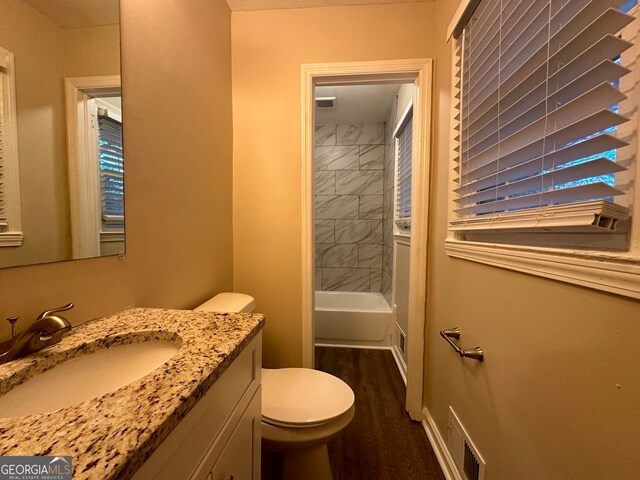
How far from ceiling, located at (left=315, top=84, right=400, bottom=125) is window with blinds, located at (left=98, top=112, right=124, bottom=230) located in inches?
76.4

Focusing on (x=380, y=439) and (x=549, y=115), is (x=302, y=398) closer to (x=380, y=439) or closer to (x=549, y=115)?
(x=380, y=439)

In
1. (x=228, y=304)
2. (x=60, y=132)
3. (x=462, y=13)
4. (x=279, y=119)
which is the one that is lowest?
(x=228, y=304)

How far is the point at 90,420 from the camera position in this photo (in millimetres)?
360

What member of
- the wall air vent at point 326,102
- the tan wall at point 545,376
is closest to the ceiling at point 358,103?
the wall air vent at point 326,102

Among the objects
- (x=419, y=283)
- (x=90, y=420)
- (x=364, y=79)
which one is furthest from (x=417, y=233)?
(x=90, y=420)

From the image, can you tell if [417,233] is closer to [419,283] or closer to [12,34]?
[419,283]

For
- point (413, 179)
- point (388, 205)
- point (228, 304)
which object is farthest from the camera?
point (388, 205)

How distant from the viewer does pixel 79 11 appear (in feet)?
2.27

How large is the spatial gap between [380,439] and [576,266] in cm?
140

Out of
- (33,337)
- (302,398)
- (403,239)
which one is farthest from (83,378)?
(403,239)

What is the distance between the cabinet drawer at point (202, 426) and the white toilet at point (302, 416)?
39 centimetres

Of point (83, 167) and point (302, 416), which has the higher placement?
point (83, 167)

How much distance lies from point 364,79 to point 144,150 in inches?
50.2

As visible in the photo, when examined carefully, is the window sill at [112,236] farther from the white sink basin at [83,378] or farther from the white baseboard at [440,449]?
the white baseboard at [440,449]
